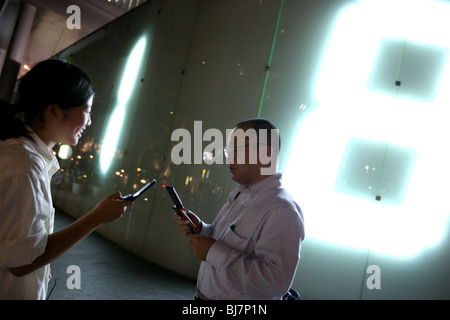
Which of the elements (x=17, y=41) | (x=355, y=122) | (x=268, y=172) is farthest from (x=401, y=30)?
(x=17, y=41)

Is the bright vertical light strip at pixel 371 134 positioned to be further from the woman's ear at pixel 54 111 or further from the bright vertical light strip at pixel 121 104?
the bright vertical light strip at pixel 121 104

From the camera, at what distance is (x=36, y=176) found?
860mm

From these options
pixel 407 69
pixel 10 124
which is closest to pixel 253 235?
pixel 10 124

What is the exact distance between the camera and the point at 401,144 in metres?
3.15

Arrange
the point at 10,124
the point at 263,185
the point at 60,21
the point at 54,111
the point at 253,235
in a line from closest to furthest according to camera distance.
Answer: the point at 10,124 < the point at 54,111 < the point at 253,235 < the point at 263,185 < the point at 60,21

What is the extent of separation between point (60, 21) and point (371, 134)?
845cm

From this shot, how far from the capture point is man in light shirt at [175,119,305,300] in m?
1.18

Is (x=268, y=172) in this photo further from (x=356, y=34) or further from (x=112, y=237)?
(x=112, y=237)

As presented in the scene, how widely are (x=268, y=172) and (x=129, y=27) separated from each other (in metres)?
5.25

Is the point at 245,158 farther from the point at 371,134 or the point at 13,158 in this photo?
the point at 371,134

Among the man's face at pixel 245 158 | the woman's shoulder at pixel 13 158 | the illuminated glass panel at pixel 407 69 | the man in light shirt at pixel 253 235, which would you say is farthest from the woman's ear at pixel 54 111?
the illuminated glass panel at pixel 407 69

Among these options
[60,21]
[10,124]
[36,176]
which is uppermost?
[60,21]

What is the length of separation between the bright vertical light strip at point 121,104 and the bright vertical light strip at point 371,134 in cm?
323

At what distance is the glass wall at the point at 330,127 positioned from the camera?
10.1 feet
